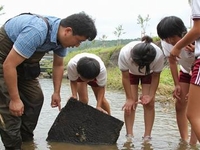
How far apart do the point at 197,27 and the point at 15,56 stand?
1493 millimetres

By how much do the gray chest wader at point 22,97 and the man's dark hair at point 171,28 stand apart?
3.88 feet

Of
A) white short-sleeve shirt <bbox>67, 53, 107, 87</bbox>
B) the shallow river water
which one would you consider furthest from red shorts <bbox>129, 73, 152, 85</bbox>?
the shallow river water

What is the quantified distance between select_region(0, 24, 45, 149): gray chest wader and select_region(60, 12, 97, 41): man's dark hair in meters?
0.54

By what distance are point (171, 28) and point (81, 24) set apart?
90 centimetres

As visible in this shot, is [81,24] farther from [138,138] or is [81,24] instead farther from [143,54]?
[138,138]

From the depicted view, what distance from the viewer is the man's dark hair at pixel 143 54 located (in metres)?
4.02

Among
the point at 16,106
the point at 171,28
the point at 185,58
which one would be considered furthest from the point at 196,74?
the point at 16,106

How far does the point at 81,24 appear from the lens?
11.2ft

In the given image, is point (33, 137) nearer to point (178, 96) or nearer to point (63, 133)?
point (63, 133)

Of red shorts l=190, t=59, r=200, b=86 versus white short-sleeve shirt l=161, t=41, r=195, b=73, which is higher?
red shorts l=190, t=59, r=200, b=86

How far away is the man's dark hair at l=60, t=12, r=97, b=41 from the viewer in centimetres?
340

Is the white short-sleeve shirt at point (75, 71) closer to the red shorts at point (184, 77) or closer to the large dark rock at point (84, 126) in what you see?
the large dark rock at point (84, 126)

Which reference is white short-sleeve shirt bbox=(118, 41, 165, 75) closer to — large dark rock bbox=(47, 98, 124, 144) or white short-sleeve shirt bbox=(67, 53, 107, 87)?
white short-sleeve shirt bbox=(67, 53, 107, 87)

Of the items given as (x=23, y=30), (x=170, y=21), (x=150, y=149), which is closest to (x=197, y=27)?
(x=170, y=21)
